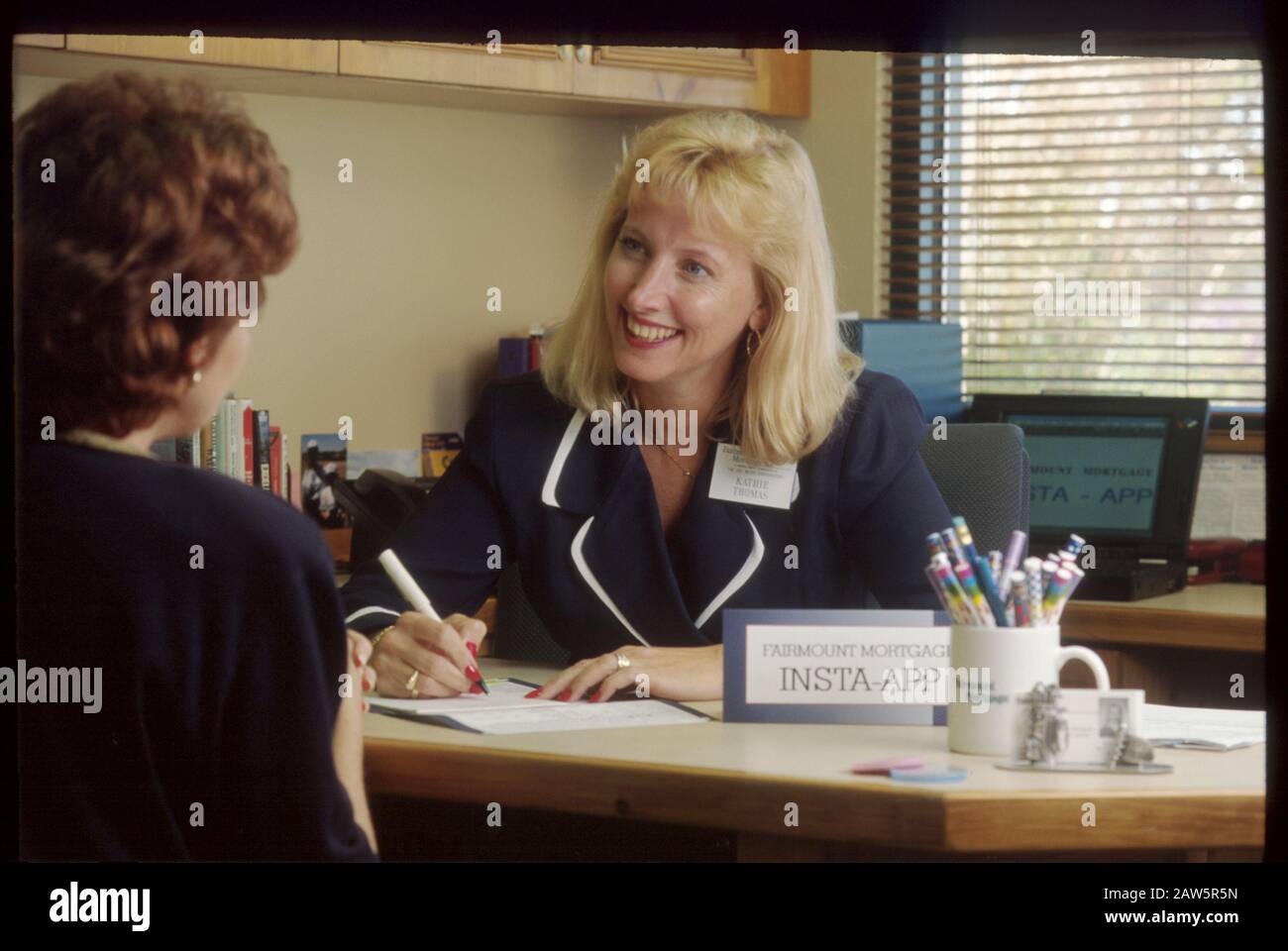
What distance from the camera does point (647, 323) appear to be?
1.73 m

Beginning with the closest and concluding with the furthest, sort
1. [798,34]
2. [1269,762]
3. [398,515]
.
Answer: [1269,762] → [798,34] → [398,515]

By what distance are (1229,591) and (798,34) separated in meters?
1.37

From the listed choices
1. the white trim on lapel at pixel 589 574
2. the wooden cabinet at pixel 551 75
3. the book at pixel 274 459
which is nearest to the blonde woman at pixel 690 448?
the white trim on lapel at pixel 589 574

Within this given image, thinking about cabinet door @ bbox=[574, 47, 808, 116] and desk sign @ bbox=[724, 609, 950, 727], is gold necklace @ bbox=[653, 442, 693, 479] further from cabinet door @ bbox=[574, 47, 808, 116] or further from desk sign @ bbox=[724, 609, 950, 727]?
cabinet door @ bbox=[574, 47, 808, 116]

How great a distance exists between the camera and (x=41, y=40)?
3.98 ft

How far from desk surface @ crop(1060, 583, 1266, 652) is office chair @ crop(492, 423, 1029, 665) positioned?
487 mm

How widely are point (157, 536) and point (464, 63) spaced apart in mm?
1652

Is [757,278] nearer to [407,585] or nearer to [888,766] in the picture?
[407,585]

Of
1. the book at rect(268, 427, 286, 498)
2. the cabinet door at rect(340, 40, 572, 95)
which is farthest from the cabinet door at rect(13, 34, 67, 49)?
the cabinet door at rect(340, 40, 572, 95)

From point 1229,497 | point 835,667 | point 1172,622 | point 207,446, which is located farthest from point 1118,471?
point 207,446
